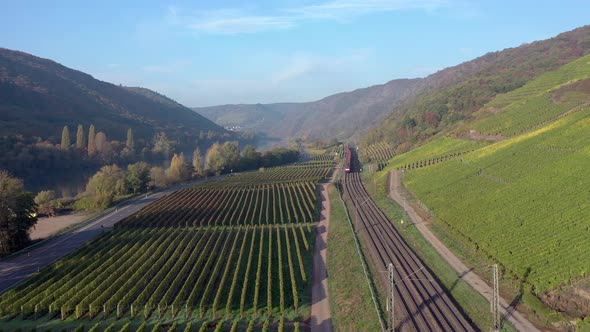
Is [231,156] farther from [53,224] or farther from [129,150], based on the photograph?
[53,224]

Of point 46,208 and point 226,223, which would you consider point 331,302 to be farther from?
point 46,208

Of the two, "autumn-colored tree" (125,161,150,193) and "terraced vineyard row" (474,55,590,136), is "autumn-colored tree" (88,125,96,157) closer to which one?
"autumn-colored tree" (125,161,150,193)

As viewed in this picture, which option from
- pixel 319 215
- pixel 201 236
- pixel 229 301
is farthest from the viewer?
pixel 319 215

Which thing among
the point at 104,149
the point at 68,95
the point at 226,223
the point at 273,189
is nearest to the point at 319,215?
the point at 226,223

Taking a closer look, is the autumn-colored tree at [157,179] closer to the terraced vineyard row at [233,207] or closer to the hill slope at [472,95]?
the terraced vineyard row at [233,207]

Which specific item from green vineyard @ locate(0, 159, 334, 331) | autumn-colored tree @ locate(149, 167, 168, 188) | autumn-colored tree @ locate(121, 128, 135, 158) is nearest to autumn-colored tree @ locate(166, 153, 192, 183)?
autumn-colored tree @ locate(149, 167, 168, 188)

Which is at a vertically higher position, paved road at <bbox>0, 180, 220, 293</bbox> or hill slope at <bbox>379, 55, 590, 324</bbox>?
hill slope at <bbox>379, 55, 590, 324</bbox>

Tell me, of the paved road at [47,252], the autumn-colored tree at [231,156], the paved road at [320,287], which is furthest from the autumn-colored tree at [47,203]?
the autumn-colored tree at [231,156]
